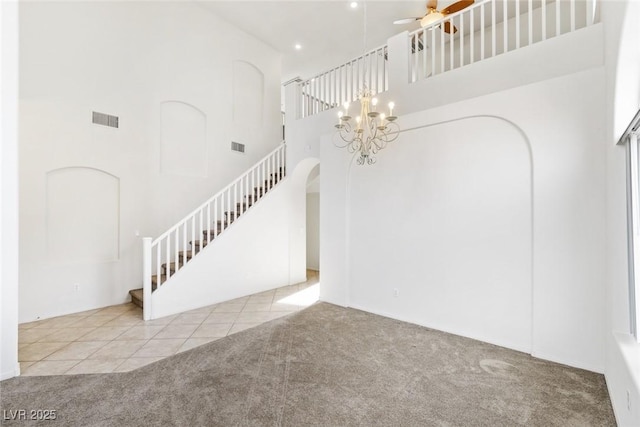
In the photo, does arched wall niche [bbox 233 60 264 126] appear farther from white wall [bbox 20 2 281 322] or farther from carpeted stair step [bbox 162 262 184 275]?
carpeted stair step [bbox 162 262 184 275]

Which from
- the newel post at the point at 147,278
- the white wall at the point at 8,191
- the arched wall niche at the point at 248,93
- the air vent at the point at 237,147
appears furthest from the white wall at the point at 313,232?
the white wall at the point at 8,191

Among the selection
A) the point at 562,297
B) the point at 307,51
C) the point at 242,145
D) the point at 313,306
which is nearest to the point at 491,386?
the point at 562,297

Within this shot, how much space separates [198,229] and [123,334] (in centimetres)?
258

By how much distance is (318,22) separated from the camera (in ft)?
21.6

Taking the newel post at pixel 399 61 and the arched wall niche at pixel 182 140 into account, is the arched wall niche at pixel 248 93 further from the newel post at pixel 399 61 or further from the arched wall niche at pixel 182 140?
the newel post at pixel 399 61

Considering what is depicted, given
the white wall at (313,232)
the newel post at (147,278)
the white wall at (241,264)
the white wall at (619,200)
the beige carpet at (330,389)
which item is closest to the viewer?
the white wall at (619,200)

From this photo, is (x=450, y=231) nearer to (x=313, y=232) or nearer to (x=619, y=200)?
(x=619, y=200)

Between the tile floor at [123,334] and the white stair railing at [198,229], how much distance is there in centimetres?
54

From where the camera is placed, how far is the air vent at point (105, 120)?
15.8 feet

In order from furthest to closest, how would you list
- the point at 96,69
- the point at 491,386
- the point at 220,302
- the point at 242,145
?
the point at 242,145 → the point at 220,302 → the point at 96,69 → the point at 491,386

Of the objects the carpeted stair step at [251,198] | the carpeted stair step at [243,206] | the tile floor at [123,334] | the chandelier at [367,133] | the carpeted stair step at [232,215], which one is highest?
the chandelier at [367,133]

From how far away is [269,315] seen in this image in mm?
4535

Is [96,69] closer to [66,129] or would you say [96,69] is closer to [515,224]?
[66,129]

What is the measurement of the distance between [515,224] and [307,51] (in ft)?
22.6
